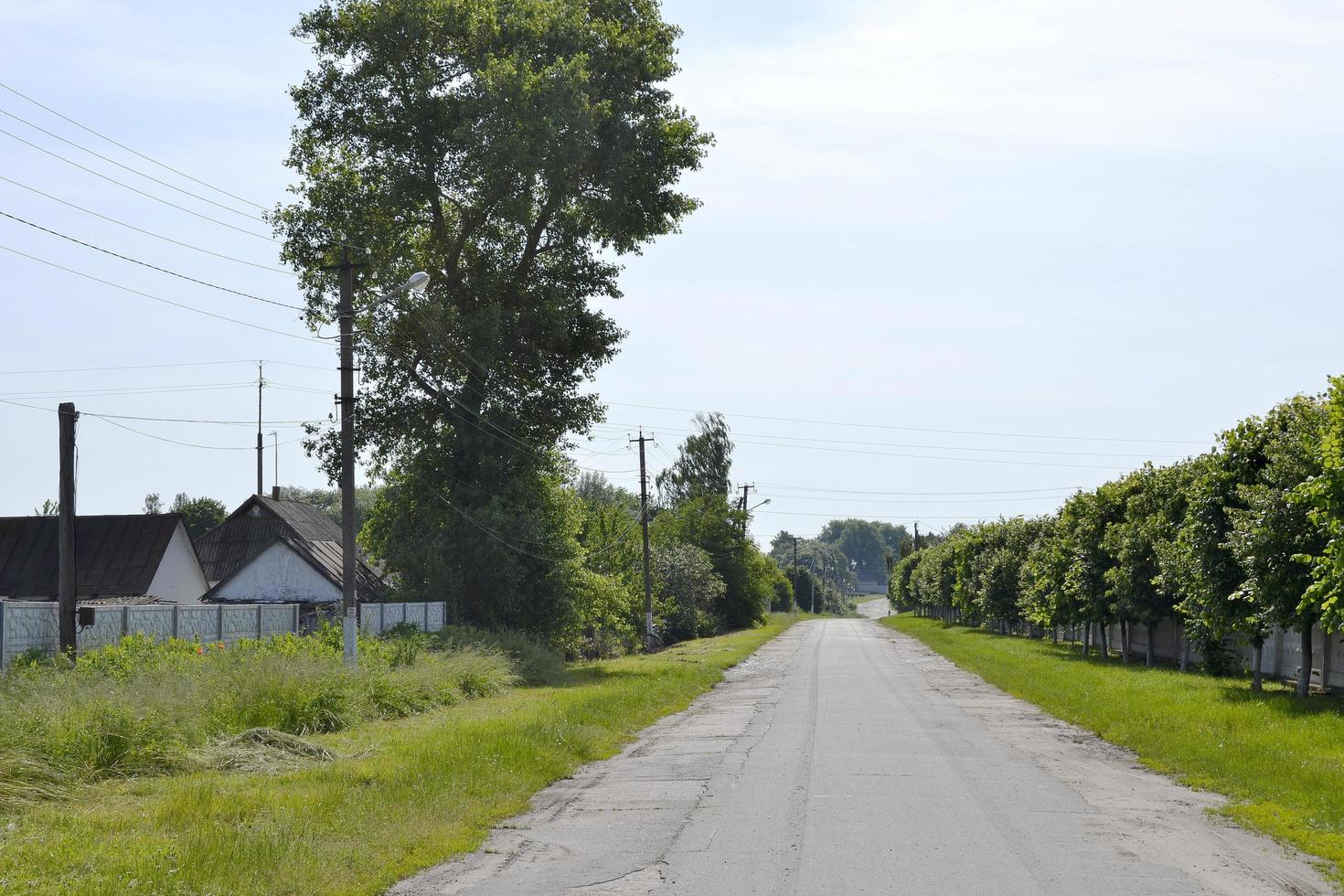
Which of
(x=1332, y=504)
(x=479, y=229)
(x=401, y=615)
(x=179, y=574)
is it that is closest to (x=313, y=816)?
(x=1332, y=504)

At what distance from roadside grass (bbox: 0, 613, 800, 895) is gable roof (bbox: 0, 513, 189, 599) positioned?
2719cm

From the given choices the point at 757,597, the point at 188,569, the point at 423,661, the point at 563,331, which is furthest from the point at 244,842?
the point at 757,597

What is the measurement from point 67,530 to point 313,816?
47.7 ft

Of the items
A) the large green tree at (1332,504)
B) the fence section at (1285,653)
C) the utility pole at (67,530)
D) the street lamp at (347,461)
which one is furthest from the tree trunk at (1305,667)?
the utility pole at (67,530)

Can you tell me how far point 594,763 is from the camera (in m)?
15.6

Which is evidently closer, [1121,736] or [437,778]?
[437,778]

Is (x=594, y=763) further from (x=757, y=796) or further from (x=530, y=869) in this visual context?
(x=530, y=869)

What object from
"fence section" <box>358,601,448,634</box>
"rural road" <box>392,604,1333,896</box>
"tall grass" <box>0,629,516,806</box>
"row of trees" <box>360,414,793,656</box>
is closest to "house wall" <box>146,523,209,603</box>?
"row of trees" <box>360,414,793,656</box>

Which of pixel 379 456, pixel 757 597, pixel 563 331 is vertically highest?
pixel 563 331

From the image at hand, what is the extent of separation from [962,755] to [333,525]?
138 feet

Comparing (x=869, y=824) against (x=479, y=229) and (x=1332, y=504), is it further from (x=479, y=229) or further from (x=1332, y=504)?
(x=479, y=229)

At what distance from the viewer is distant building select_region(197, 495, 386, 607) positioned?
42.5m

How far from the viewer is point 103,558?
1661 inches

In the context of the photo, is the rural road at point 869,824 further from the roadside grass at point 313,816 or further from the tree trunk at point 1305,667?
the tree trunk at point 1305,667
